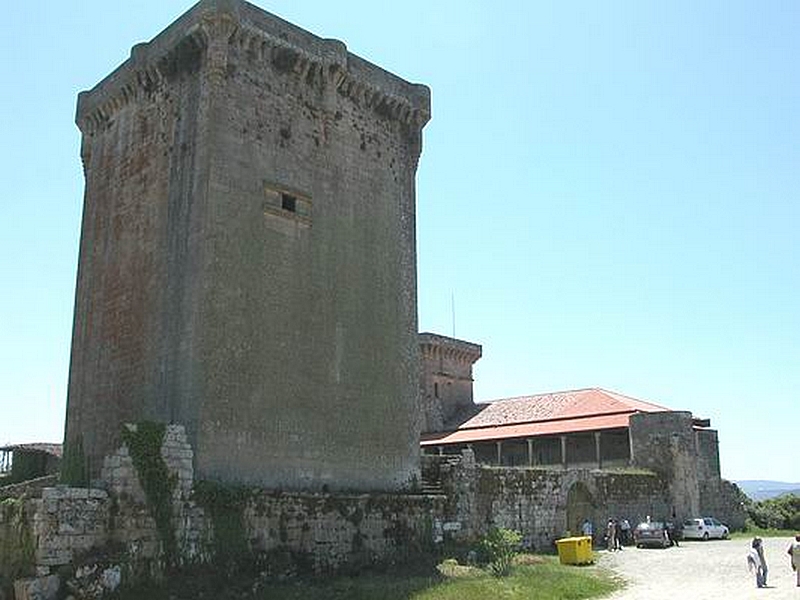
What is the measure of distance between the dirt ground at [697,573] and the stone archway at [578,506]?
1.76 m

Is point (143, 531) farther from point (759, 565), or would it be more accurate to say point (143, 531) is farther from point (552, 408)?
point (552, 408)

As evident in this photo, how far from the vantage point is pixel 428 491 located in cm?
2353

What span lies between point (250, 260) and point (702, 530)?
22850mm

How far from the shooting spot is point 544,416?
4278 cm

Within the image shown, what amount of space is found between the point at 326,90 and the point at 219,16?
3.42 metres

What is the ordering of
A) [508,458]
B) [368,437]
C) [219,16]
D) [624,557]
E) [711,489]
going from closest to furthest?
1. [219,16]
2. [368,437]
3. [624,557]
4. [711,489]
5. [508,458]

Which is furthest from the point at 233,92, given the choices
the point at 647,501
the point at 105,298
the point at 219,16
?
the point at 647,501

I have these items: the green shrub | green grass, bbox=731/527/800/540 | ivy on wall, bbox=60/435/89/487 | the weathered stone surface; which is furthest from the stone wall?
the green shrub

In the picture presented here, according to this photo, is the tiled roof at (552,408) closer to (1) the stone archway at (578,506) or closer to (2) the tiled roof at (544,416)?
(2) the tiled roof at (544,416)

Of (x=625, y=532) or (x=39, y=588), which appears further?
(x=625, y=532)

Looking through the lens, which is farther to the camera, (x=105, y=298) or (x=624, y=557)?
(x=624, y=557)

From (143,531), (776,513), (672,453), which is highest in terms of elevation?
(672,453)

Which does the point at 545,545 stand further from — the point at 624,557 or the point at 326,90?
the point at 326,90

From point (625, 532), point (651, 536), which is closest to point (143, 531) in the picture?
Answer: point (651, 536)
